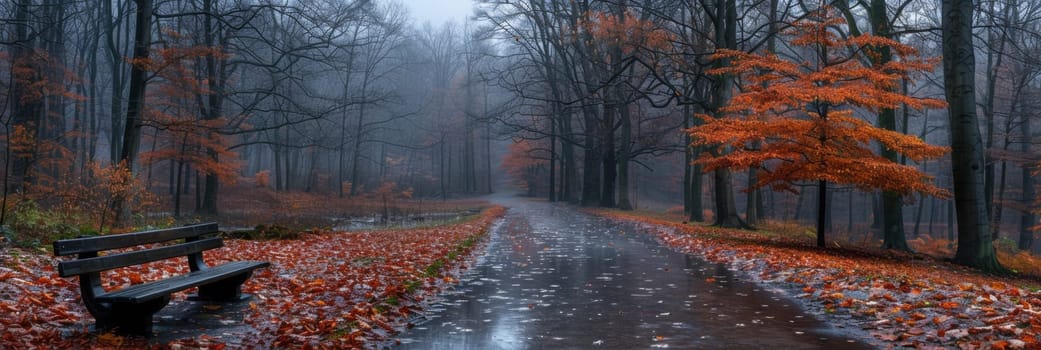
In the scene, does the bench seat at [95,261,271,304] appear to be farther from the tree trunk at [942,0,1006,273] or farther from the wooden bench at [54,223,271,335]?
the tree trunk at [942,0,1006,273]

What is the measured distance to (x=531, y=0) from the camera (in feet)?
120

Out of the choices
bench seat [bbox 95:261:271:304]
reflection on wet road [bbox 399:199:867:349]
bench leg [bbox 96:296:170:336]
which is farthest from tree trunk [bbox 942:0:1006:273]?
bench leg [bbox 96:296:170:336]

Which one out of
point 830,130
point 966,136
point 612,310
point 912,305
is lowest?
point 612,310

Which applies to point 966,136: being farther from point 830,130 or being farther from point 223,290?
point 223,290

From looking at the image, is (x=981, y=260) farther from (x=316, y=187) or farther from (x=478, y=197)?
(x=478, y=197)

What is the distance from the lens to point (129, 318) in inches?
214

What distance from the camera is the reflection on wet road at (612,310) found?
236 inches

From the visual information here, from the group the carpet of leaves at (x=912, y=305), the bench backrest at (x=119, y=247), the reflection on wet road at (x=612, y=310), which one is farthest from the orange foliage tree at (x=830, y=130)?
the bench backrest at (x=119, y=247)

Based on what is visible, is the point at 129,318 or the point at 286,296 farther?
the point at 286,296

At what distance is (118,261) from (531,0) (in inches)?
1290

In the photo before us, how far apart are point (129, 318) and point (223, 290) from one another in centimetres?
171

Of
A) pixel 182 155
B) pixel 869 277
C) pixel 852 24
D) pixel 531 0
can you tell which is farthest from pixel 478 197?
pixel 869 277

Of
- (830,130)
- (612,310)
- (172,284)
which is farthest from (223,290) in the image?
(830,130)

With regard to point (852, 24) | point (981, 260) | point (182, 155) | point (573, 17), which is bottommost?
point (981, 260)
